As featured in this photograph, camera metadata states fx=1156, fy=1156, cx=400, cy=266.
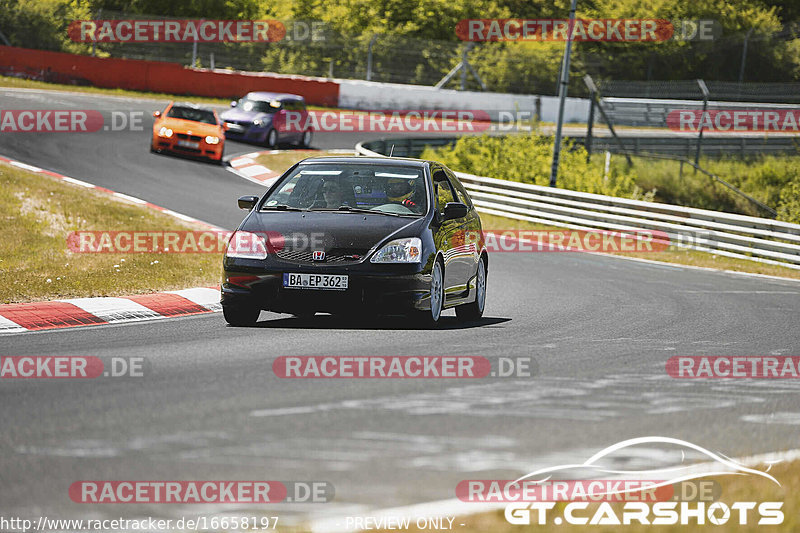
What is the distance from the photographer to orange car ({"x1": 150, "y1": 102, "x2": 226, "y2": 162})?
1097 inches

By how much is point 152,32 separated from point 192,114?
19.3 meters

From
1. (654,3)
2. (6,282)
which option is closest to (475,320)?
(6,282)

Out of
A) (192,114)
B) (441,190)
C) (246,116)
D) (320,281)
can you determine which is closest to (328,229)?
(320,281)

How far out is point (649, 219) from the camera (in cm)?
2347

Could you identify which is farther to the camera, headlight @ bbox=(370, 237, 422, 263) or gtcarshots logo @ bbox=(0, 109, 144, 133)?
gtcarshots logo @ bbox=(0, 109, 144, 133)

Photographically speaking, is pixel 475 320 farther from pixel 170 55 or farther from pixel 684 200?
pixel 170 55

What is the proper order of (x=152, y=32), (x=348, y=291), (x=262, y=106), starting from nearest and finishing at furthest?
(x=348, y=291), (x=262, y=106), (x=152, y=32)

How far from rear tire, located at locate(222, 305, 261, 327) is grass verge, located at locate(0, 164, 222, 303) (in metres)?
2.27

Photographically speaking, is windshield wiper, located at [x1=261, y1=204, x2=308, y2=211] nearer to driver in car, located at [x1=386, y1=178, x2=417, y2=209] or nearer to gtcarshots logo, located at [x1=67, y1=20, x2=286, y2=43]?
driver in car, located at [x1=386, y1=178, x2=417, y2=209]

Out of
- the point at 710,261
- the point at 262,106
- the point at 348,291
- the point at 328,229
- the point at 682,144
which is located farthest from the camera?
the point at 682,144

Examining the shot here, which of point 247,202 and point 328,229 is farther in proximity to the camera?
point 247,202

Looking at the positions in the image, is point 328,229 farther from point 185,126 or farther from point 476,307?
point 185,126

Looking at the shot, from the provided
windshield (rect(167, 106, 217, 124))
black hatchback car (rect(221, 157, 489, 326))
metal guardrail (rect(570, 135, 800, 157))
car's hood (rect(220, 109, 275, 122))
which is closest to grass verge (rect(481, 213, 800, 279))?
windshield (rect(167, 106, 217, 124))

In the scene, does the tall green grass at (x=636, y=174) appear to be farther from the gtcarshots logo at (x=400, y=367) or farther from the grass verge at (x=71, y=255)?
the gtcarshots logo at (x=400, y=367)
